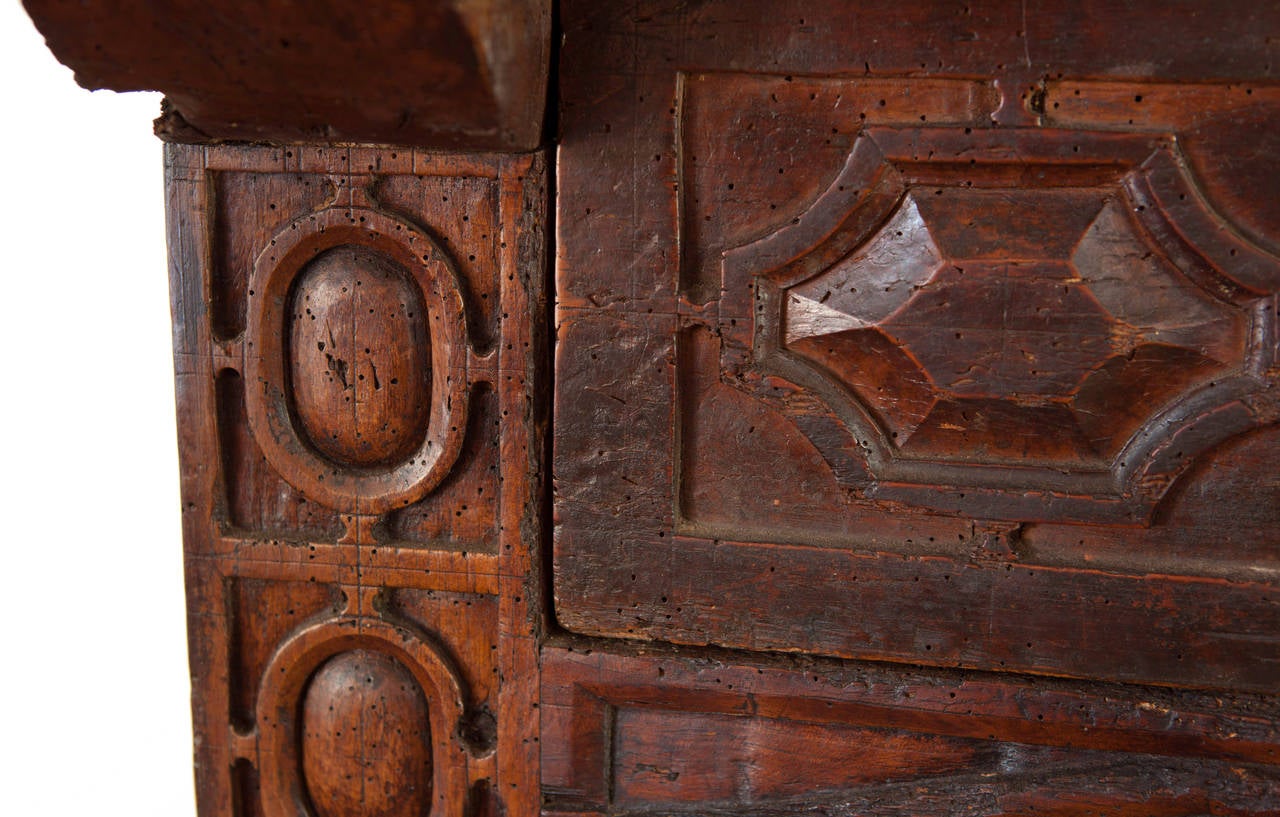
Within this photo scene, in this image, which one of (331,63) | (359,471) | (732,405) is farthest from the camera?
(359,471)

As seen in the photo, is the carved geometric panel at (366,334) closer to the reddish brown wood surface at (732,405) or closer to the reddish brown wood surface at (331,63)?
the reddish brown wood surface at (732,405)

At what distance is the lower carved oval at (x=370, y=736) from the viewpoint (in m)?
1.74

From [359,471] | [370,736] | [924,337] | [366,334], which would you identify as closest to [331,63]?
[366,334]

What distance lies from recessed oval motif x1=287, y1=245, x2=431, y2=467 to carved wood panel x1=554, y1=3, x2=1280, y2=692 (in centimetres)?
26

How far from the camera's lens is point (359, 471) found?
1706 millimetres

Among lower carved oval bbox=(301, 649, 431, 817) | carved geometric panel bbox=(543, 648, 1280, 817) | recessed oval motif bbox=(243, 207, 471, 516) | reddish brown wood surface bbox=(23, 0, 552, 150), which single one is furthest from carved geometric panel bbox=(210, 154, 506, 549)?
carved geometric panel bbox=(543, 648, 1280, 817)

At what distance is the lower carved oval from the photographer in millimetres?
1735

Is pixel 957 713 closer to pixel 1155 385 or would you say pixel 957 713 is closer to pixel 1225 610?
pixel 1225 610

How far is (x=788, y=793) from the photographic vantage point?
65.6 inches

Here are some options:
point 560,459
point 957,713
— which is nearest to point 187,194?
point 560,459

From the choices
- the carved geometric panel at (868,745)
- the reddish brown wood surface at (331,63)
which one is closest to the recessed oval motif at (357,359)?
the reddish brown wood surface at (331,63)

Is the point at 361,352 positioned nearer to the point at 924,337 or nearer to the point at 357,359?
the point at 357,359

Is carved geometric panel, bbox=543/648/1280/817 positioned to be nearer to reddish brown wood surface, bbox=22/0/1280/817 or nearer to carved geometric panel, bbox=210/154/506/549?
reddish brown wood surface, bbox=22/0/1280/817

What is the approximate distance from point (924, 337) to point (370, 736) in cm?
118
